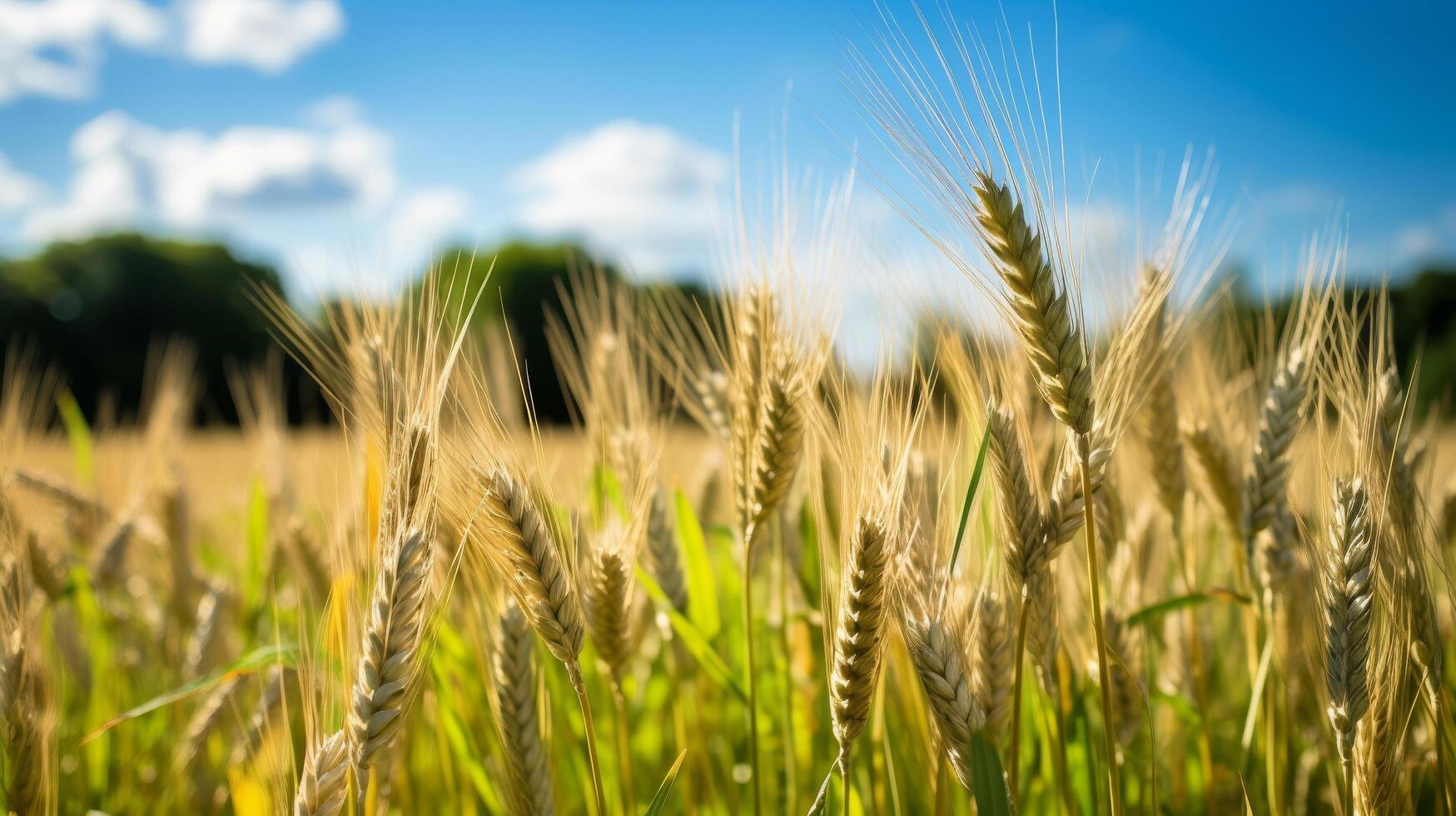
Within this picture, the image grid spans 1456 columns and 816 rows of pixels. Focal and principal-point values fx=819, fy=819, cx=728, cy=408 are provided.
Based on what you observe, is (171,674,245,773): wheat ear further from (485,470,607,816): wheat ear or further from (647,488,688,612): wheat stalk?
(485,470,607,816): wheat ear

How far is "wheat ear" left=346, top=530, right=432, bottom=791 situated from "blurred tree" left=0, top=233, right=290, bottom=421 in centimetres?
2941

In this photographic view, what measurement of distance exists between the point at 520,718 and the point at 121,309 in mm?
35899

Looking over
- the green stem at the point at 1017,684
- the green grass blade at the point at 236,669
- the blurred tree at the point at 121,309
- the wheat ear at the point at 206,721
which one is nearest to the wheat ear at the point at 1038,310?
the green stem at the point at 1017,684

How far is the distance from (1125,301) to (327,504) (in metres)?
1.65

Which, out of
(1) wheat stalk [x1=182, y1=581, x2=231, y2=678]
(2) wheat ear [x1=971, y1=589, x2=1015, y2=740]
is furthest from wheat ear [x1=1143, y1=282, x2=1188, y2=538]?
(1) wheat stalk [x1=182, y1=581, x2=231, y2=678]

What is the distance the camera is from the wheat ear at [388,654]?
89 centimetres

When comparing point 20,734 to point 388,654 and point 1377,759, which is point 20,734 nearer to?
point 388,654

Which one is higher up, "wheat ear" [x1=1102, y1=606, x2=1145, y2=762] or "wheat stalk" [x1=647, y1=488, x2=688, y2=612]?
"wheat stalk" [x1=647, y1=488, x2=688, y2=612]

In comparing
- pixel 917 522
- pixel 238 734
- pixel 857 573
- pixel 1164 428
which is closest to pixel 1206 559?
pixel 1164 428

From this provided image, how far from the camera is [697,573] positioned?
1668mm

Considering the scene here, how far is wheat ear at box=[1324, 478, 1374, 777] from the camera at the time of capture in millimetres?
1066

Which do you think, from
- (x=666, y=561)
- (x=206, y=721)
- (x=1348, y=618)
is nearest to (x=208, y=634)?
(x=206, y=721)

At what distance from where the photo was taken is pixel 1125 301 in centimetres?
162

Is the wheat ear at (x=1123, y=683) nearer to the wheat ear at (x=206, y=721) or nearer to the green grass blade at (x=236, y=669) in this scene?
the green grass blade at (x=236, y=669)
